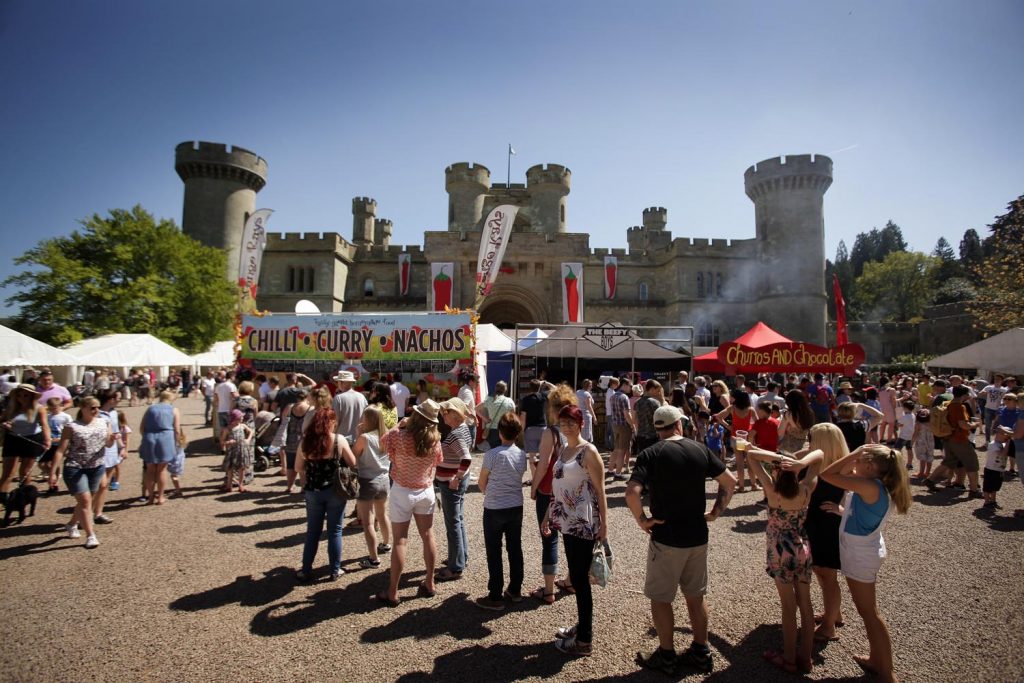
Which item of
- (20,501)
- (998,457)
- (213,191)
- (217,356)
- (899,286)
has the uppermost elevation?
(213,191)

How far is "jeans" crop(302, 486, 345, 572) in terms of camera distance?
14.1 feet

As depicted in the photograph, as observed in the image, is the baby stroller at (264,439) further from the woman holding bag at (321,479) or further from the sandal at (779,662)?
the sandal at (779,662)

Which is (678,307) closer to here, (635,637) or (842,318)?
(842,318)

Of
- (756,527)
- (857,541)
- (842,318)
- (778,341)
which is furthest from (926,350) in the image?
(857,541)

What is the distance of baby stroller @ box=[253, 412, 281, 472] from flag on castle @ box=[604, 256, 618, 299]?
23010 mm

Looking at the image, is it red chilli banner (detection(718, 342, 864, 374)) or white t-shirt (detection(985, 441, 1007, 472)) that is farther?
red chilli banner (detection(718, 342, 864, 374))

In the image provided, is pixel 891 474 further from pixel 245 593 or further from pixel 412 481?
pixel 245 593

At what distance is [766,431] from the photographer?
6480 mm

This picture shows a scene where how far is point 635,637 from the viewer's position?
3473 mm

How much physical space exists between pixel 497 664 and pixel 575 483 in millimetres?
1259

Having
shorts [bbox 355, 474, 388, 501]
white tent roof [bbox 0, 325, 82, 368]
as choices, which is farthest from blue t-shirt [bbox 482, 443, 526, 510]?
white tent roof [bbox 0, 325, 82, 368]

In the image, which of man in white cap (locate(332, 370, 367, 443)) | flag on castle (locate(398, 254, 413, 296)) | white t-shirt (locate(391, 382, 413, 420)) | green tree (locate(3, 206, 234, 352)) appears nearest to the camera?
man in white cap (locate(332, 370, 367, 443))

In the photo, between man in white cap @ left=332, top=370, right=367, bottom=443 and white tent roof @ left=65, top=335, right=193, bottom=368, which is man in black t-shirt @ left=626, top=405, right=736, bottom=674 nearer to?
man in white cap @ left=332, top=370, right=367, bottom=443

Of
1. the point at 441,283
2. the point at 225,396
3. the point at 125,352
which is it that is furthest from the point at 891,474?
the point at 441,283
